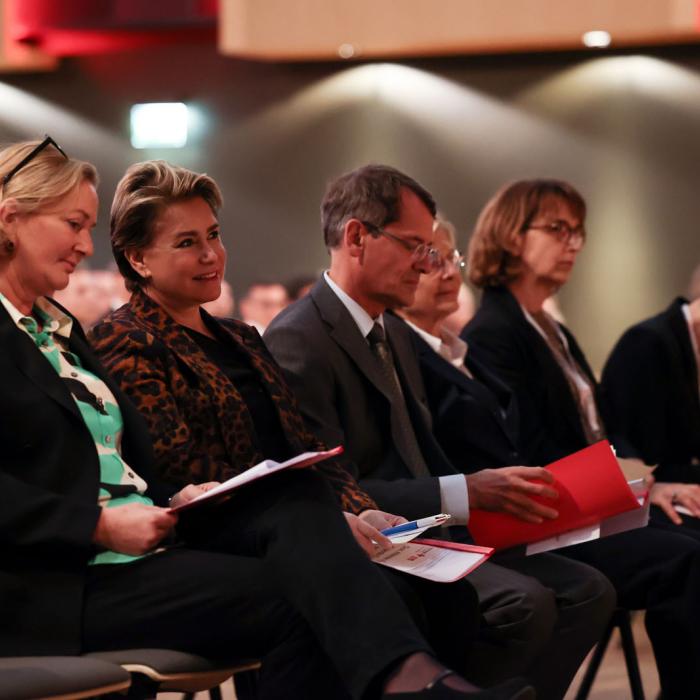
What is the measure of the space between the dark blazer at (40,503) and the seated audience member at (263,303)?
5.79 meters

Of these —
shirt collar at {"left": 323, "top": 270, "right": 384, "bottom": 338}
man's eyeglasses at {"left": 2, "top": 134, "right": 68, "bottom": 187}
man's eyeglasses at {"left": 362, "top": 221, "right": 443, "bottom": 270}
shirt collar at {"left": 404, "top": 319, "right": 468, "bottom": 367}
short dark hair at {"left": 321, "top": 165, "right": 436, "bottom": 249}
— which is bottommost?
shirt collar at {"left": 404, "top": 319, "right": 468, "bottom": 367}

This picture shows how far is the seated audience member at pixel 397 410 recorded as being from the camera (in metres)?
2.78

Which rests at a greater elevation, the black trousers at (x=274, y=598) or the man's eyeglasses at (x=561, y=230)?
the man's eyeglasses at (x=561, y=230)

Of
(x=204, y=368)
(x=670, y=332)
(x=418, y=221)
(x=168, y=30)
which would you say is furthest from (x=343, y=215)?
(x=168, y=30)

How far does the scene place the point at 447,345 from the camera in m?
3.53

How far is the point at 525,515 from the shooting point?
9.15 ft

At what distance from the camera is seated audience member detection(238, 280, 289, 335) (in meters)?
8.06

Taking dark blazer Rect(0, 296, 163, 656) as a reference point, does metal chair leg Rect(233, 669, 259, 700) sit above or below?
below

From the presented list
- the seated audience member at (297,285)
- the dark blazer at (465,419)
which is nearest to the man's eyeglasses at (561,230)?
the dark blazer at (465,419)

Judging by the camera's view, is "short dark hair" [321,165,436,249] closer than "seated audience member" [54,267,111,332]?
Yes

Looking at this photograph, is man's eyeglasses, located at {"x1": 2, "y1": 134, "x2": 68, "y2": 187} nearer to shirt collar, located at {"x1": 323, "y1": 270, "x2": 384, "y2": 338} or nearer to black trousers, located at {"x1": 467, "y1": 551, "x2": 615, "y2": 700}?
shirt collar, located at {"x1": 323, "y1": 270, "x2": 384, "y2": 338}

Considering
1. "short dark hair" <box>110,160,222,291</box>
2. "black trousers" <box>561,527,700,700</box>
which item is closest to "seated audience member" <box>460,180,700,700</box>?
"black trousers" <box>561,527,700,700</box>

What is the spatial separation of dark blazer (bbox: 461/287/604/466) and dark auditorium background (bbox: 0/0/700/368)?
4.58 meters

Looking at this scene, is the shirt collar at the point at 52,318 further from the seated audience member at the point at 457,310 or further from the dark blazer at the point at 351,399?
the seated audience member at the point at 457,310
